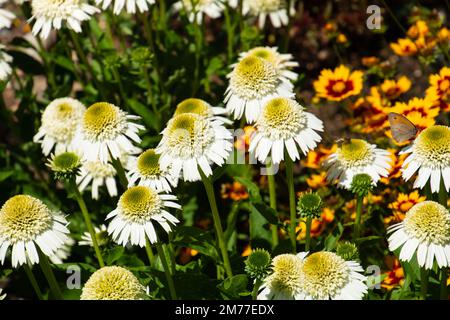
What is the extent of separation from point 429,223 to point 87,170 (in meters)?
1.56

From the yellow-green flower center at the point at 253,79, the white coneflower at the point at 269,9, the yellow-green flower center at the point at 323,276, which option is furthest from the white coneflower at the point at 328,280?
the white coneflower at the point at 269,9

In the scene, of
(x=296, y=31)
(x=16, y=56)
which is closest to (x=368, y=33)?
(x=296, y=31)

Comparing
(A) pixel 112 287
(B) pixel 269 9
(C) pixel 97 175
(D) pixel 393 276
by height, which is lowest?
(D) pixel 393 276

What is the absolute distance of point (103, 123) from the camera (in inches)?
100

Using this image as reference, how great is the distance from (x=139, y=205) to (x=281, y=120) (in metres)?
0.54

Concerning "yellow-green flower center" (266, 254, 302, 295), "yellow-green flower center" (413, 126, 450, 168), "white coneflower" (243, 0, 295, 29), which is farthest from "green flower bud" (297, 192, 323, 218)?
"white coneflower" (243, 0, 295, 29)

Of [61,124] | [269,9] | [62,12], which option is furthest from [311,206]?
[269,9]

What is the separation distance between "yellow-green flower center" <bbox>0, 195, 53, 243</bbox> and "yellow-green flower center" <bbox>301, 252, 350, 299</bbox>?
2.76 ft

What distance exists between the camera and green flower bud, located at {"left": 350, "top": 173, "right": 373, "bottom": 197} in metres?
2.46

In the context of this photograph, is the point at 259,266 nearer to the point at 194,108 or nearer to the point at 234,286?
the point at 234,286

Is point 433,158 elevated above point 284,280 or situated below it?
above

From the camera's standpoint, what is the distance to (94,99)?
356cm

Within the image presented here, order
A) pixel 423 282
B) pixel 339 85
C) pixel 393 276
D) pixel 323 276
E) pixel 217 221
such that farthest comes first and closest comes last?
pixel 339 85, pixel 393 276, pixel 217 221, pixel 423 282, pixel 323 276

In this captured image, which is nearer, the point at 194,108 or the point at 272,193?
the point at 194,108
